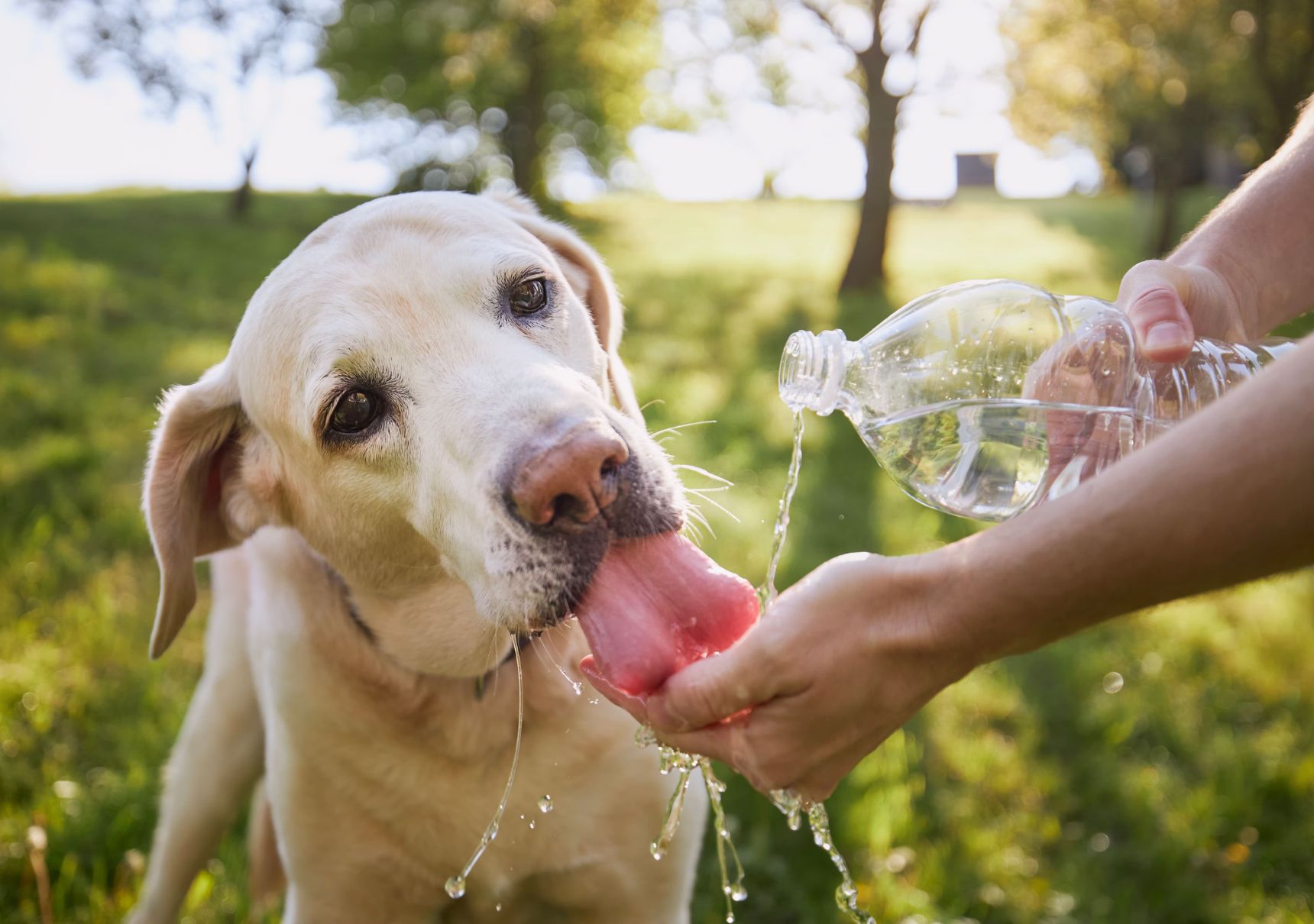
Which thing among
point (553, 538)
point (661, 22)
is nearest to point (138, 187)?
point (661, 22)

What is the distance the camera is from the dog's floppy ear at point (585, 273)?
2.54 metres

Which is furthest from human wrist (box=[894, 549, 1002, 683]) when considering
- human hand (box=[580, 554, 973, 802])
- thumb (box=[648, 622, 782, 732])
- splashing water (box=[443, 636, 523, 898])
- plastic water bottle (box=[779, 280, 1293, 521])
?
splashing water (box=[443, 636, 523, 898])

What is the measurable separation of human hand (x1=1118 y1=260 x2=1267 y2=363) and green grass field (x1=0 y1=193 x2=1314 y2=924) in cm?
177

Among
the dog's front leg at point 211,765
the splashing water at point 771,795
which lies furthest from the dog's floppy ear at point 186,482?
the splashing water at point 771,795

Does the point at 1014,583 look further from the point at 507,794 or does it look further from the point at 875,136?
the point at 875,136

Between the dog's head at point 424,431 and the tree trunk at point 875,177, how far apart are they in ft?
35.3

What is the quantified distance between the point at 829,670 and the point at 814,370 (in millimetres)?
736

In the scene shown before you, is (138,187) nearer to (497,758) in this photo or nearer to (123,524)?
(123,524)

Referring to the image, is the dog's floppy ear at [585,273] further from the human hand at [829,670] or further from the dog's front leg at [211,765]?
the dog's front leg at [211,765]

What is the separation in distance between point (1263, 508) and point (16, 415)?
721 centimetres

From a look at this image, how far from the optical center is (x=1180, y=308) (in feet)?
6.10

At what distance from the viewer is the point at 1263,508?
119 cm

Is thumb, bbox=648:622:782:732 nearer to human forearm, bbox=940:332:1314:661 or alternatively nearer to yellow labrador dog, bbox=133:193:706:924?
human forearm, bbox=940:332:1314:661

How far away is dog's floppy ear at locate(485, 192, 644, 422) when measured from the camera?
2.54 m
